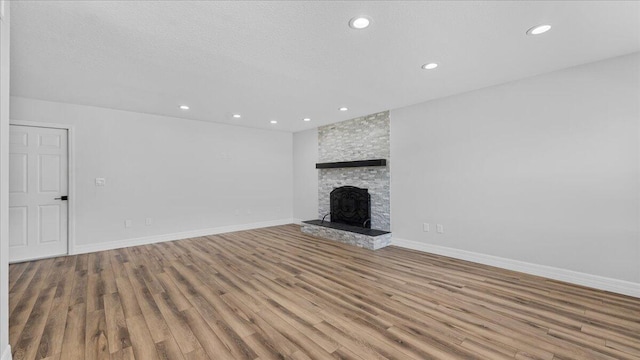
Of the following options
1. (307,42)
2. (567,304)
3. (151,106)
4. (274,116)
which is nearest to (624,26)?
(567,304)

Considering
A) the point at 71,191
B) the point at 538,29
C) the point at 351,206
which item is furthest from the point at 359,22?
the point at 71,191

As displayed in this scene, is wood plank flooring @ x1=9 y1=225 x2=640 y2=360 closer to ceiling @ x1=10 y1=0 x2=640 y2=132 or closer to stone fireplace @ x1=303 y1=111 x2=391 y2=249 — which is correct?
stone fireplace @ x1=303 y1=111 x2=391 y2=249

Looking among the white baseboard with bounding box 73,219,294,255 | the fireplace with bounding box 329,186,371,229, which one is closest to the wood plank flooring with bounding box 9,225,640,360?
the white baseboard with bounding box 73,219,294,255

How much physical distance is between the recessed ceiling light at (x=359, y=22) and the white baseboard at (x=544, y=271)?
3305 mm

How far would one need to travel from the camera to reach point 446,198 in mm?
3957

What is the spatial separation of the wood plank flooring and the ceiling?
94.7 inches

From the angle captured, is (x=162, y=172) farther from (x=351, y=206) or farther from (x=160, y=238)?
(x=351, y=206)

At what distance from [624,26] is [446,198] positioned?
8.07 feet

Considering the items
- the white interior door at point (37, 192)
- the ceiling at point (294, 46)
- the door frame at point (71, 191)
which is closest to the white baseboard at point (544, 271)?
the ceiling at point (294, 46)

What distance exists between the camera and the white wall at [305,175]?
6.35 m

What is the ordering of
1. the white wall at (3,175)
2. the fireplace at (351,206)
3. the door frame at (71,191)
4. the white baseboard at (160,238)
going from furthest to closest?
the fireplace at (351,206) → the white baseboard at (160,238) → the door frame at (71,191) → the white wall at (3,175)

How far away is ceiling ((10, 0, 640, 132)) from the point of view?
192 cm

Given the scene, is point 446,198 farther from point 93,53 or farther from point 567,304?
point 93,53

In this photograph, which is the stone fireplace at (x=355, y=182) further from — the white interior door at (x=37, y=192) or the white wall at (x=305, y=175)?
the white interior door at (x=37, y=192)
